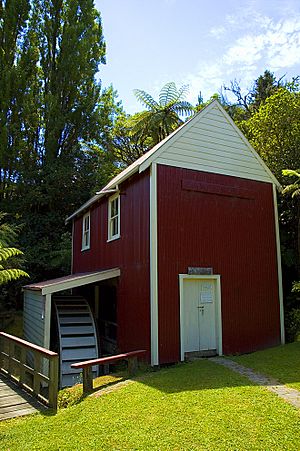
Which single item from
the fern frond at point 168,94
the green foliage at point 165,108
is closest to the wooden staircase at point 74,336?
the green foliage at point 165,108

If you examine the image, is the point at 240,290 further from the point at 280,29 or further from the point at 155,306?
the point at 280,29

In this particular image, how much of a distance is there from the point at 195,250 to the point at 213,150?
3.19m

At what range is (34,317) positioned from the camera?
11.9 metres

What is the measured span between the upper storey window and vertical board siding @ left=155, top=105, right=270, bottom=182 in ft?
8.93

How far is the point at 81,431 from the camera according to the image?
196 inches

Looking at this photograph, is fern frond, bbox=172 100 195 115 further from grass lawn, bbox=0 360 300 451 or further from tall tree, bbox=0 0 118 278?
grass lawn, bbox=0 360 300 451

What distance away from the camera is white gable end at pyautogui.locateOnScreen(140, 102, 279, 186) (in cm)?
1059

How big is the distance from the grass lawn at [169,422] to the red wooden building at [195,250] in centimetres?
298

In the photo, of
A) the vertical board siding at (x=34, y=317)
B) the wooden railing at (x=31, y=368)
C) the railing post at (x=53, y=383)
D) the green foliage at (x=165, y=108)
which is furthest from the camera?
the green foliage at (x=165, y=108)

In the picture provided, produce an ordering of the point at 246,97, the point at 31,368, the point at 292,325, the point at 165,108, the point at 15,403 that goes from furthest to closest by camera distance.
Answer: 1. the point at 246,97
2. the point at 165,108
3. the point at 292,325
4. the point at 31,368
5. the point at 15,403

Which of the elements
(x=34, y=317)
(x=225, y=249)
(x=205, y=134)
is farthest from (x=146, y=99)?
(x=34, y=317)

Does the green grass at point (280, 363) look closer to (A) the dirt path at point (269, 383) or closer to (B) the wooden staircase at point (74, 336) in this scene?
(A) the dirt path at point (269, 383)

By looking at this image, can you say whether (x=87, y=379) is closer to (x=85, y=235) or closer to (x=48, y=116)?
(x=85, y=235)

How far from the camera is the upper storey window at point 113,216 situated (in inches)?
489
